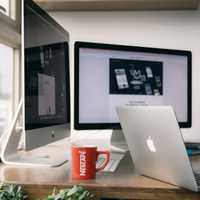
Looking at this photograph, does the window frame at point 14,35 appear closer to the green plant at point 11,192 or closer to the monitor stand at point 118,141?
the monitor stand at point 118,141

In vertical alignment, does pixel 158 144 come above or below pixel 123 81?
below

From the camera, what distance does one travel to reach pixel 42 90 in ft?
4.23

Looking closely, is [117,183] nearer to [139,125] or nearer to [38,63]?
[139,125]

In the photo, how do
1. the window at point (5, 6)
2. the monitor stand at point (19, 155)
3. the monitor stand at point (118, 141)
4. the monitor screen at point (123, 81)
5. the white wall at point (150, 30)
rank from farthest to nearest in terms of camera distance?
the white wall at point (150, 30) < the window at point (5, 6) < the monitor stand at point (118, 141) < the monitor screen at point (123, 81) < the monitor stand at point (19, 155)

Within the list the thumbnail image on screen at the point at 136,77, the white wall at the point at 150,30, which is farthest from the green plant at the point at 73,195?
the white wall at the point at 150,30

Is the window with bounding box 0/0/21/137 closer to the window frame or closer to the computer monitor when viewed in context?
the window frame

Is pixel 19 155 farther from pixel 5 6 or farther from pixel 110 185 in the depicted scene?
pixel 5 6

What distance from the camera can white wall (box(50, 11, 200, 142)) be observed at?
6.68 feet

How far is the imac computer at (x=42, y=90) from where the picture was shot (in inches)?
46.3

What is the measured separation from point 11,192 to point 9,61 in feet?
3.86

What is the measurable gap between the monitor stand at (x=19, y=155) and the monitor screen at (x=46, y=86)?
0.11 metres

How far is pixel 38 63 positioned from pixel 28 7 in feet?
0.56

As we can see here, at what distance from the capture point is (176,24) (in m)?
2.05

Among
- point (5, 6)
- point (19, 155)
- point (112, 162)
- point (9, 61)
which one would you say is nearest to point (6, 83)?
point (9, 61)
